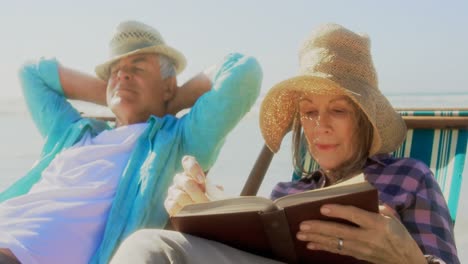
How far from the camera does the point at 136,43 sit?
325cm

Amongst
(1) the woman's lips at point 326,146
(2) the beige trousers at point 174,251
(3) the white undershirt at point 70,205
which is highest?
(1) the woman's lips at point 326,146

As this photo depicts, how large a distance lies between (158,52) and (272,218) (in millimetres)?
1922

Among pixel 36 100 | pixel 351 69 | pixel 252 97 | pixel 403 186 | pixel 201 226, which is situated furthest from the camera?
pixel 36 100

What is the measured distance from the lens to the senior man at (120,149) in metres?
2.71

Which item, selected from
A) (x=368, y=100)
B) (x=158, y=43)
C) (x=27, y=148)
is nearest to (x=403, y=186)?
(x=368, y=100)

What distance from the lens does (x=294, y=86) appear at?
2.32m

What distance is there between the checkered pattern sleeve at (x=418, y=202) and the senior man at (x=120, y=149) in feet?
3.19

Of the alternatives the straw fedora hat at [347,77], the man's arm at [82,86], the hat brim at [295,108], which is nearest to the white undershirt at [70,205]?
the man's arm at [82,86]

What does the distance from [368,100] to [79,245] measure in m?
1.43

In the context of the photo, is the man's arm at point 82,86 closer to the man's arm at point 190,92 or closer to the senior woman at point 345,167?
the man's arm at point 190,92

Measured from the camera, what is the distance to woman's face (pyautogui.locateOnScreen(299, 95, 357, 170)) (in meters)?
2.19

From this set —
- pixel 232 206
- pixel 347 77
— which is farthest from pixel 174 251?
pixel 347 77

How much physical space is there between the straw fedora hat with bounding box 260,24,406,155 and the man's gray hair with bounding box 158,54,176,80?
104 cm

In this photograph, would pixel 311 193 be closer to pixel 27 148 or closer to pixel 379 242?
pixel 379 242
